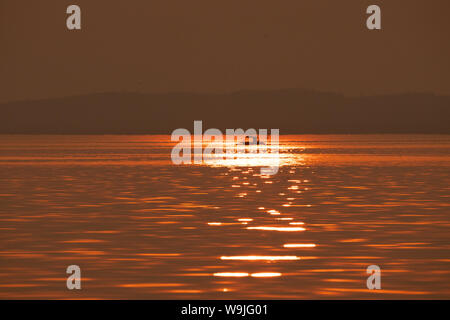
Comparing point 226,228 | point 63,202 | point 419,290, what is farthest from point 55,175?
point 419,290

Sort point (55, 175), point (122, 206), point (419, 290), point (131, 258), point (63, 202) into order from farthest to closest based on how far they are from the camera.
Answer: point (55, 175) < point (63, 202) < point (122, 206) < point (131, 258) < point (419, 290)

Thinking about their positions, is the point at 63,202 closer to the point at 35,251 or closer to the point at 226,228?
the point at 226,228

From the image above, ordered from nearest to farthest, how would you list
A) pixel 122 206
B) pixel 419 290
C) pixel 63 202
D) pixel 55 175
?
pixel 419 290 < pixel 122 206 < pixel 63 202 < pixel 55 175

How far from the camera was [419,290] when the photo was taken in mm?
22688

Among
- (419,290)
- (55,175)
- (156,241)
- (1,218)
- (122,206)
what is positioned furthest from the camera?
(55,175)

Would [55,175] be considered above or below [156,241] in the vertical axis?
above

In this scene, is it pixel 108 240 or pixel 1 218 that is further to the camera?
pixel 1 218
